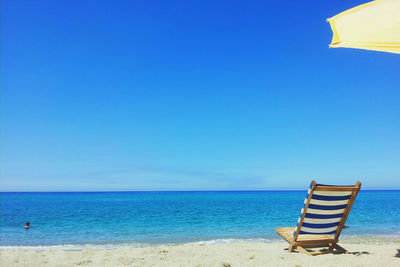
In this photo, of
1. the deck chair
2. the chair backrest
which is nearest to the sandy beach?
the deck chair

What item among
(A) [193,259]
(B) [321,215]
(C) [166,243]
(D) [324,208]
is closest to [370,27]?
(D) [324,208]

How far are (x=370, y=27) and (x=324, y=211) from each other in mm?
3088

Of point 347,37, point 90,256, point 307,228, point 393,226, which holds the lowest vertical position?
point 393,226

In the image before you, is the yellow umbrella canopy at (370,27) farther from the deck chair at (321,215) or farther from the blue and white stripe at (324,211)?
the blue and white stripe at (324,211)

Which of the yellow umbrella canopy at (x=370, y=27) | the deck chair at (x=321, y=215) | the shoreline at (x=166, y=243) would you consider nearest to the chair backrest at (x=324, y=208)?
the deck chair at (x=321, y=215)

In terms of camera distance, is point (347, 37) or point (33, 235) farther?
point (33, 235)

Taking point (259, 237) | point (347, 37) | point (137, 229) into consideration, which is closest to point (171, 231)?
point (137, 229)

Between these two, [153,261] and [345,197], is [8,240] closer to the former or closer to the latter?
[153,261]

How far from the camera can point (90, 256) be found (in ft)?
17.1

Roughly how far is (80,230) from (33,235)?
1684 mm

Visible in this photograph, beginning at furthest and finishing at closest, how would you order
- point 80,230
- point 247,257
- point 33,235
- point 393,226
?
point 393,226 → point 80,230 → point 33,235 → point 247,257

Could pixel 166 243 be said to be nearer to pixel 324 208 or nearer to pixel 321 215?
pixel 321 215

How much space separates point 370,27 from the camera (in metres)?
2.80

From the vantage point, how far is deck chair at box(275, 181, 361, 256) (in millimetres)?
4461
